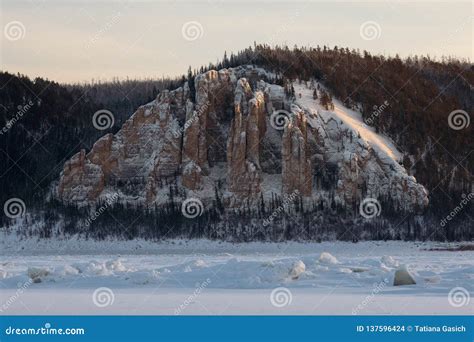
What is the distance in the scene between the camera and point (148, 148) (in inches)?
2899

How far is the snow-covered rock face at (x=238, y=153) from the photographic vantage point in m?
67.8

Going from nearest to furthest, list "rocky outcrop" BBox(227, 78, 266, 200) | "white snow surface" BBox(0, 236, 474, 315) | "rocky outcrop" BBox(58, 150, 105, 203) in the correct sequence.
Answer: "white snow surface" BBox(0, 236, 474, 315)
"rocky outcrop" BBox(227, 78, 266, 200)
"rocky outcrop" BBox(58, 150, 105, 203)

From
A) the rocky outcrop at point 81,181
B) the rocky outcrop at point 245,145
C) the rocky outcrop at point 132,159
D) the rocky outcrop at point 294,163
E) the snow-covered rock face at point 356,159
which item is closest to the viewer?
the snow-covered rock face at point 356,159

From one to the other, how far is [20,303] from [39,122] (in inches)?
2541

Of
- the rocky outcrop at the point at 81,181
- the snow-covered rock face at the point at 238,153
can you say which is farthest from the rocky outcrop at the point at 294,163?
the rocky outcrop at the point at 81,181

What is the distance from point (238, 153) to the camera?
68750mm

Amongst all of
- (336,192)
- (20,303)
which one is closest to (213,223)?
(336,192)

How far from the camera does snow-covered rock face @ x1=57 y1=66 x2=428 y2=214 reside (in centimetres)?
6781

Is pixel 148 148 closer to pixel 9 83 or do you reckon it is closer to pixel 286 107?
pixel 286 107

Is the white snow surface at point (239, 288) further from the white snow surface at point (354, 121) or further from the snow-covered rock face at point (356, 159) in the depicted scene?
the white snow surface at point (354, 121)

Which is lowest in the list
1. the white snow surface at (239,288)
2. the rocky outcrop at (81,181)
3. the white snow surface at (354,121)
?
the white snow surface at (239,288)

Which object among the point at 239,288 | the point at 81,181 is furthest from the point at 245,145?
the point at 239,288

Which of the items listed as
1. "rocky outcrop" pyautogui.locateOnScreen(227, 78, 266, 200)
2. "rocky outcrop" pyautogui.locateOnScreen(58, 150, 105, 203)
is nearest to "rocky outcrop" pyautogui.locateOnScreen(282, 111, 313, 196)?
"rocky outcrop" pyautogui.locateOnScreen(227, 78, 266, 200)

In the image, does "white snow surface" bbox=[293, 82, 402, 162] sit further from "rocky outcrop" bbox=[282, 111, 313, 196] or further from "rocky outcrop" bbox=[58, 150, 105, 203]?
"rocky outcrop" bbox=[58, 150, 105, 203]
